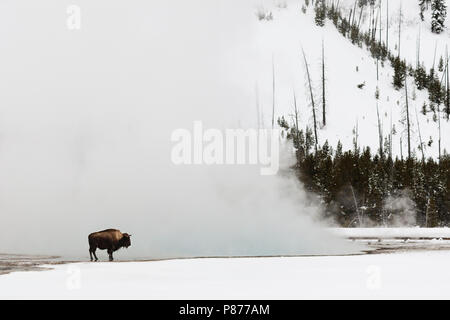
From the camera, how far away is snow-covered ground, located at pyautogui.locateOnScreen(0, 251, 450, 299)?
9.68m

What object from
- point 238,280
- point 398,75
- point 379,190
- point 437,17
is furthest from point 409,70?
point 238,280

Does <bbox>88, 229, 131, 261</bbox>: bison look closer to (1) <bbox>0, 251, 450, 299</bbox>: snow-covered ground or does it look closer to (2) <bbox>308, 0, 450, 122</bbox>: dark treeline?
(1) <bbox>0, 251, 450, 299</bbox>: snow-covered ground

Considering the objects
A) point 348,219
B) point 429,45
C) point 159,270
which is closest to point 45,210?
point 159,270

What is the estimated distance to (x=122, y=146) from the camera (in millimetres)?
23406

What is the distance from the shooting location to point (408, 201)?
147 feet

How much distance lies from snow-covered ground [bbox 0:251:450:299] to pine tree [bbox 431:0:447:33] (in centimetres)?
8759

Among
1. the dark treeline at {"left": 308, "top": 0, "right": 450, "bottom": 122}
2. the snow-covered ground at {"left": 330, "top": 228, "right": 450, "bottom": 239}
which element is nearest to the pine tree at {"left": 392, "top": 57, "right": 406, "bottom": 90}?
the dark treeline at {"left": 308, "top": 0, "right": 450, "bottom": 122}

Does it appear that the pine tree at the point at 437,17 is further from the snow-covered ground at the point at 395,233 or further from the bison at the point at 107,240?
the bison at the point at 107,240

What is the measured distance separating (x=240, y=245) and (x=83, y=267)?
6896 mm

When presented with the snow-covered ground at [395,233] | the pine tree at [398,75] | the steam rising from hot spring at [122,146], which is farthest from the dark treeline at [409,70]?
the steam rising from hot spring at [122,146]

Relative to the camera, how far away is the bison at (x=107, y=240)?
15258 mm

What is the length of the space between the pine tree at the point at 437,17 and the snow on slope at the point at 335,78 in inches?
95.9

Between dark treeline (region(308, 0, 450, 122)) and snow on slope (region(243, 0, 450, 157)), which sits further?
dark treeline (region(308, 0, 450, 122))

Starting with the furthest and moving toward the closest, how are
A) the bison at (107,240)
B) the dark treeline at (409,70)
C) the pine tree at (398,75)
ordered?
1. the pine tree at (398,75)
2. the dark treeline at (409,70)
3. the bison at (107,240)
